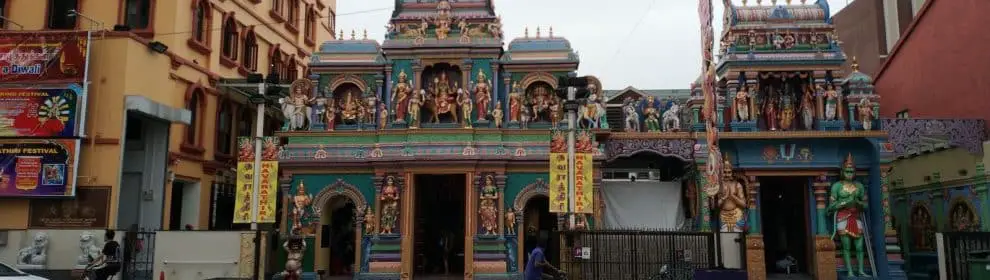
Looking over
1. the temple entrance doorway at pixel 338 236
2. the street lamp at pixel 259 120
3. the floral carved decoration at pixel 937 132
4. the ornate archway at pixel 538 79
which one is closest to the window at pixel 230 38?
the temple entrance doorway at pixel 338 236

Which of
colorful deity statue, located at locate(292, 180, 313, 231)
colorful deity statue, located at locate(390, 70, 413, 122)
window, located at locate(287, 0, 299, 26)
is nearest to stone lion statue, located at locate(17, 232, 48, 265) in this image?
colorful deity statue, located at locate(292, 180, 313, 231)

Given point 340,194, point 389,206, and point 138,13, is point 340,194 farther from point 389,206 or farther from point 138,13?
point 138,13

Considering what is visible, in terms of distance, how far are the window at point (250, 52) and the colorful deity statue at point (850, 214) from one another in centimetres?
2166

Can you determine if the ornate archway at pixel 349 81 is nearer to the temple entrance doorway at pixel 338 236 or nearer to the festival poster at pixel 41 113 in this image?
the temple entrance doorway at pixel 338 236

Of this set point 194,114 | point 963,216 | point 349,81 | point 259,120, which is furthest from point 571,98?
point 194,114

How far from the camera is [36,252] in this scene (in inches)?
861

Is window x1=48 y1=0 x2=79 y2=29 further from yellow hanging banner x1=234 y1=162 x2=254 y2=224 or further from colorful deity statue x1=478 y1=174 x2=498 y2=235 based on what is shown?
colorful deity statue x1=478 y1=174 x2=498 y2=235

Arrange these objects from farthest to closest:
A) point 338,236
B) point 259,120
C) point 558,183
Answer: point 338,236 → point 558,183 → point 259,120

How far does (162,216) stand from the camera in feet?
84.3

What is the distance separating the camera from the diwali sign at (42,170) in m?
22.8

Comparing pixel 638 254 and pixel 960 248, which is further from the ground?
pixel 960 248

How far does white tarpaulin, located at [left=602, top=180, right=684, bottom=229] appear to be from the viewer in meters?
25.5

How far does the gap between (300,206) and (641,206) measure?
10495mm

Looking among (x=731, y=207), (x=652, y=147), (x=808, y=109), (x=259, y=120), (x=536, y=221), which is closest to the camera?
(x=259, y=120)
